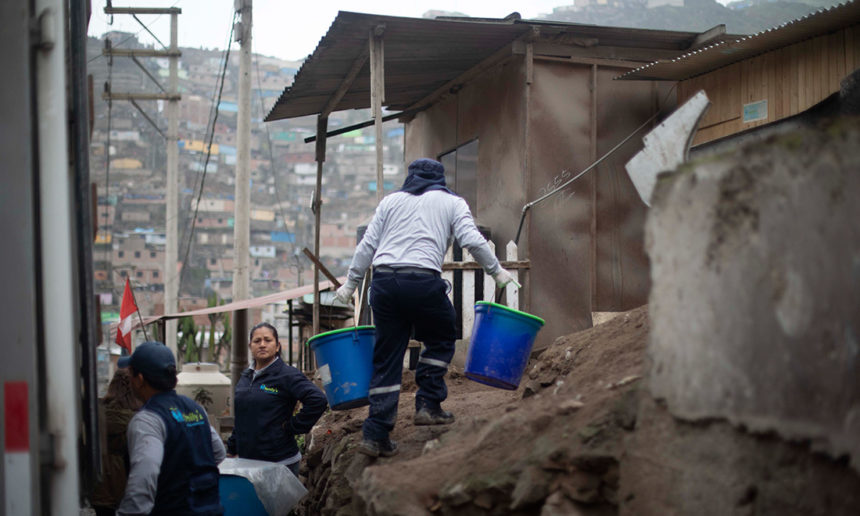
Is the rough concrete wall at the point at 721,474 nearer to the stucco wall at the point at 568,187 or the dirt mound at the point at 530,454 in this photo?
the dirt mound at the point at 530,454

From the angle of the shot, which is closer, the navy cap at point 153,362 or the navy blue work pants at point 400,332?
the navy cap at point 153,362

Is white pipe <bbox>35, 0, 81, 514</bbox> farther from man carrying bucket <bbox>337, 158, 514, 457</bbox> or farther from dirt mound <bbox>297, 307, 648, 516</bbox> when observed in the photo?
man carrying bucket <bbox>337, 158, 514, 457</bbox>

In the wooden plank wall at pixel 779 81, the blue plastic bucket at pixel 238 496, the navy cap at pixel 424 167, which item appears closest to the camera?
the blue plastic bucket at pixel 238 496

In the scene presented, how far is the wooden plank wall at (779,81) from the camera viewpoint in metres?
7.38

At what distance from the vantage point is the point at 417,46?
28.7 ft

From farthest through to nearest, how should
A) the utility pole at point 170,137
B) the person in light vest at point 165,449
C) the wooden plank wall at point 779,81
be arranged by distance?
the utility pole at point 170,137 < the wooden plank wall at point 779,81 < the person in light vest at point 165,449

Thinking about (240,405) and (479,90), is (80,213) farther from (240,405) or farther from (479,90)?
(479,90)

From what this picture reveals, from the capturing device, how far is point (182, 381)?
1883cm

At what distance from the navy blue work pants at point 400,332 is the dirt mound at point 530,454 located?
0.30 meters

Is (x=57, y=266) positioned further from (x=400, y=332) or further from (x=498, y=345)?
(x=498, y=345)

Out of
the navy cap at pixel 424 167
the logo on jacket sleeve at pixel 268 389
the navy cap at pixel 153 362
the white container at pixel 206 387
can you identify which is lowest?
the white container at pixel 206 387

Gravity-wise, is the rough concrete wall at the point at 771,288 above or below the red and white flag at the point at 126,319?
above

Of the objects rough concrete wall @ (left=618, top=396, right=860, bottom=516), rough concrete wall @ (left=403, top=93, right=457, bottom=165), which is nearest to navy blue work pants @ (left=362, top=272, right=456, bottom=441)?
rough concrete wall @ (left=618, top=396, right=860, bottom=516)

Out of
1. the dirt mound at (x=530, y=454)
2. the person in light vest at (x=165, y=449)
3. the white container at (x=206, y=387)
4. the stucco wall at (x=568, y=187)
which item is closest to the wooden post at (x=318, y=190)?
the stucco wall at (x=568, y=187)
